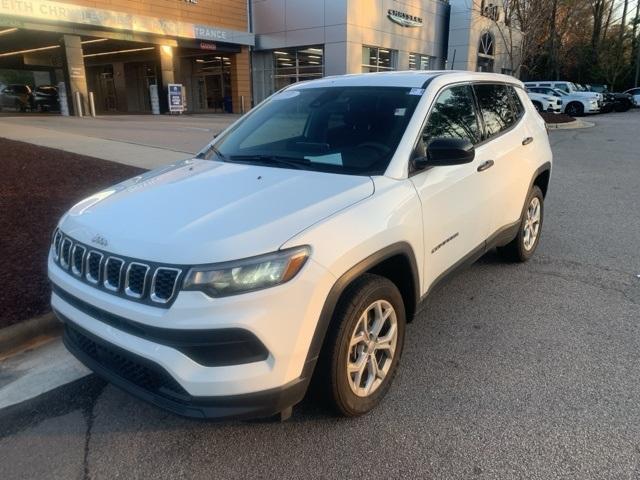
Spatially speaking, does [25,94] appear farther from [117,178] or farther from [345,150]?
[345,150]

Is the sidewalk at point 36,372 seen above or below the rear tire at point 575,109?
below

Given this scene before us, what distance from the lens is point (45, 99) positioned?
29.8 metres

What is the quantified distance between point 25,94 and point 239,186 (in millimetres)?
33273

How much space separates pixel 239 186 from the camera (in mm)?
2889

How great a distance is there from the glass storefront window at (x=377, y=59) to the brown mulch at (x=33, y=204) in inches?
900

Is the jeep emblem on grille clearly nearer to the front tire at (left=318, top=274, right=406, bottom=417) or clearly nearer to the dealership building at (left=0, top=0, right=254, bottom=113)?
the front tire at (left=318, top=274, right=406, bottom=417)

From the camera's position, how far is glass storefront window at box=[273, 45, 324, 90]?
29859mm

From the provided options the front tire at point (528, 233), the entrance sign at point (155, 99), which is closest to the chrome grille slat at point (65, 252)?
the front tire at point (528, 233)

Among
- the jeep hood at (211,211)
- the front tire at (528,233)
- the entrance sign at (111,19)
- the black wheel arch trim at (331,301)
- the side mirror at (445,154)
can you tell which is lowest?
the front tire at (528,233)

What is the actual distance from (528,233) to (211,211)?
142 inches

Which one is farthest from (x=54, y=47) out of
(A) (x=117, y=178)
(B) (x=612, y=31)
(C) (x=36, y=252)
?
(B) (x=612, y=31)

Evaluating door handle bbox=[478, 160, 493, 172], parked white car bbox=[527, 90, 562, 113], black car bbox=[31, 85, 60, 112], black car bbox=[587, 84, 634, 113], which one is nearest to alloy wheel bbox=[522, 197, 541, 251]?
door handle bbox=[478, 160, 493, 172]

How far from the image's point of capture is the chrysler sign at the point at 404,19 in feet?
102

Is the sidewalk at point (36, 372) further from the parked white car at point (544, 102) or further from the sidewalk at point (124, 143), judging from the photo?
the parked white car at point (544, 102)
